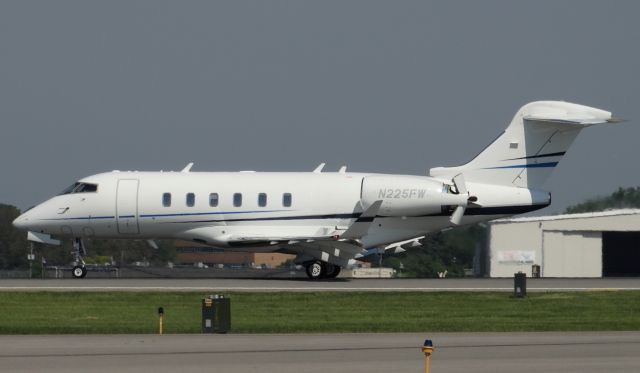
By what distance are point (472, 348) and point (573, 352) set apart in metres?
1.96

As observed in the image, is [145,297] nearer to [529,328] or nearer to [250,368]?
[529,328]

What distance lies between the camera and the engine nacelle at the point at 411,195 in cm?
4188

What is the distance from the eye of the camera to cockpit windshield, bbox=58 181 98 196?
1698 inches

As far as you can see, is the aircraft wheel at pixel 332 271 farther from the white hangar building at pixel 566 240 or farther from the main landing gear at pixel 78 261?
the white hangar building at pixel 566 240

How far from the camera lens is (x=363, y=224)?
41594mm

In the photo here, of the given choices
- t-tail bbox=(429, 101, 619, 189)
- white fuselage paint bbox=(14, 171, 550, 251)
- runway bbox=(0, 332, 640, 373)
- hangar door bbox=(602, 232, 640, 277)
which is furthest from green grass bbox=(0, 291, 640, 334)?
hangar door bbox=(602, 232, 640, 277)

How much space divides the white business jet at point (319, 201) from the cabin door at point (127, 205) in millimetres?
35

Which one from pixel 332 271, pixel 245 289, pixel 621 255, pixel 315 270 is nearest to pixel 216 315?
pixel 245 289

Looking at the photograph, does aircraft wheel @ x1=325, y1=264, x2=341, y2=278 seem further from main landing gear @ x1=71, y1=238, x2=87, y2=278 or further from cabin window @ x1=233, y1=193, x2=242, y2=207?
main landing gear @ x1=71, y1=238, x2=87, y2=278

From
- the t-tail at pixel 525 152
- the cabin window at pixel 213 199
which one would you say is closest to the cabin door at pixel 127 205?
the cabin window at pixel 213 199

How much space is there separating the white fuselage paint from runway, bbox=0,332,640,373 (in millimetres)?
16020

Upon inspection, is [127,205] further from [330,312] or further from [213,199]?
[330,312]

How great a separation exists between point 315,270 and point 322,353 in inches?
790

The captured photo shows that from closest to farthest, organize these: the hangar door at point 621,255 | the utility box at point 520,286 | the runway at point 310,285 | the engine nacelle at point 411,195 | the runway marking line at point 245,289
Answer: the utility box at point 520,286
the runway marking line at point 245,289
the runway at point 310,285
the engine nacelle at point 411,195
the hangar door at point 621,255
